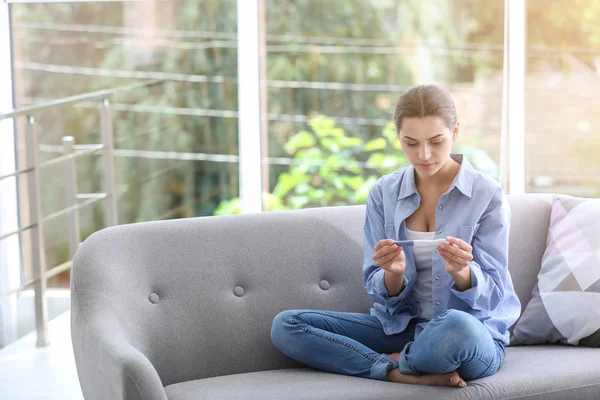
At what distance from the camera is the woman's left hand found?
6.62 ft

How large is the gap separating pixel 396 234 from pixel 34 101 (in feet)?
9.40

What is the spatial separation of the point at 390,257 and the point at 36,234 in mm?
2079

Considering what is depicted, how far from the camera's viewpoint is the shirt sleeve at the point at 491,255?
2145 millimetres

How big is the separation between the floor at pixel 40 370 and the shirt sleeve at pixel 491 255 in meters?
1.56

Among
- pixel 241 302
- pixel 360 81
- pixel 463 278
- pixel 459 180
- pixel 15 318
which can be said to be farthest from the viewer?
pixel 360 81

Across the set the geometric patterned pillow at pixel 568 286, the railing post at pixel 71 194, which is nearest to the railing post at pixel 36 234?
the railing post at pixel 71 194

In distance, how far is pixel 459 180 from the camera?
2219 millimetres

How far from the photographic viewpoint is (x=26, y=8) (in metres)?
4.40

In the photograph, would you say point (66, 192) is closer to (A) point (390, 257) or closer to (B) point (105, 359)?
(B) point (105, 359)

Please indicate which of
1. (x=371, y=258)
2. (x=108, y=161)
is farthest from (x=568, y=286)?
(x=108, y=161)

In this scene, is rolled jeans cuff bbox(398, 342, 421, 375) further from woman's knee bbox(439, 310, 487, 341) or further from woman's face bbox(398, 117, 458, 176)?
woman's face bbox(398, 117, 458, 176)

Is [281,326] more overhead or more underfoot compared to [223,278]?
more underfoot

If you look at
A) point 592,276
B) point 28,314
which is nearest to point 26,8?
point 28,314

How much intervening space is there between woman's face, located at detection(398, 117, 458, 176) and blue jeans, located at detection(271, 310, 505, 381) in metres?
0.39
